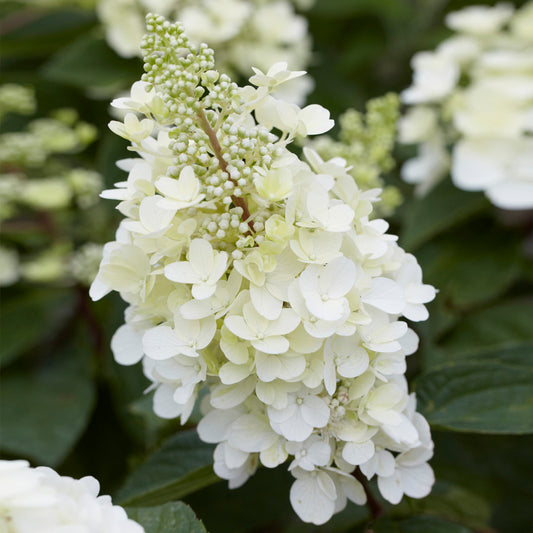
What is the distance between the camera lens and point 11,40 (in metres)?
1.25

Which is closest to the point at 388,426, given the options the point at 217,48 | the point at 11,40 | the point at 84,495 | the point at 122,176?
the point at 84,495

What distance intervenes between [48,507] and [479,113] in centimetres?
77

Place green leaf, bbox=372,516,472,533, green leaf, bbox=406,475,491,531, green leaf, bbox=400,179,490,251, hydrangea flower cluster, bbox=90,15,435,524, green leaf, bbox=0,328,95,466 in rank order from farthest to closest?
green leaf, bbox=400,179,490,251, green leaf, bbox=0,328,95,466, green leaf, bbox=406,475,491,531, green leaf, bbox=372,516,472,533, hydrangea flower cluster, bbox=90,15,435,524

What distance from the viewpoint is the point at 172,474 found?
636 mm

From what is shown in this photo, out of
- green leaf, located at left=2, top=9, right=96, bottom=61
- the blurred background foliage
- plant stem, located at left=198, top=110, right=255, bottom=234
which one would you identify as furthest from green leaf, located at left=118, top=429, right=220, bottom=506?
green leaf, located at left=2, top=9, right=96, bottom=61

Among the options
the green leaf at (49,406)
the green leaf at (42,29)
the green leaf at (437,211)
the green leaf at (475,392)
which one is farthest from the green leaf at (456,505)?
the green leaf at (42,29)

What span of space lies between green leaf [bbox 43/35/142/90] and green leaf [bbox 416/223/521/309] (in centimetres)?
54

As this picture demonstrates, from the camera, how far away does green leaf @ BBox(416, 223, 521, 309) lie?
996 millimetres

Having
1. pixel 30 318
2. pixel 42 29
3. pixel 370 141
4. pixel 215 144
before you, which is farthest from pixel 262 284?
pixel 42 29

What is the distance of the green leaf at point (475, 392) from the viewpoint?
0.61 m

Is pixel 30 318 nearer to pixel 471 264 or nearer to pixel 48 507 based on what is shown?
pixel 471 264

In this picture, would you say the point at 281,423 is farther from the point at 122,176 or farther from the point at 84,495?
the point at 122,176

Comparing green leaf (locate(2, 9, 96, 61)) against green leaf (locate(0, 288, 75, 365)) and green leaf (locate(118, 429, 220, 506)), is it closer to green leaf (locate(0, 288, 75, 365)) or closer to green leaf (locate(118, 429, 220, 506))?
green leaf (locate(0, 288, 75, 365))

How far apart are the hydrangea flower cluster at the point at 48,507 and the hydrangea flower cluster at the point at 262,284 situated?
10 centimetres
